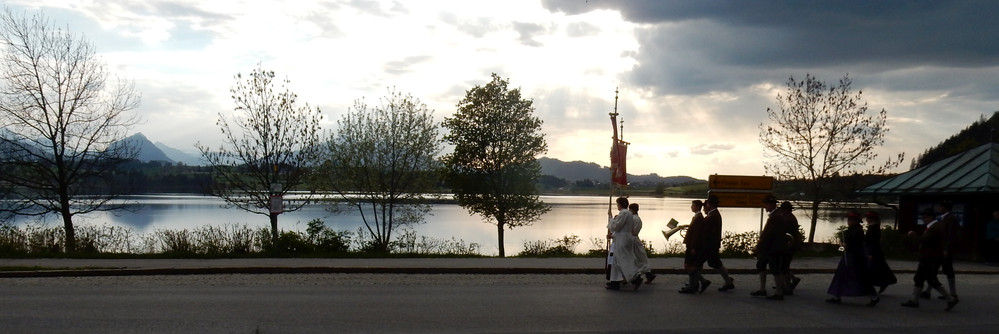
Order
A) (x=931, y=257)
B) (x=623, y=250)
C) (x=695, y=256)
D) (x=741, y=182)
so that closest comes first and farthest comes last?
1. (x=931, y=257)
2. (x=695, y=256)
3. (x=623, y=250)
4. (x=741, y=182)

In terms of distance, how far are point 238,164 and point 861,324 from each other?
22.3m

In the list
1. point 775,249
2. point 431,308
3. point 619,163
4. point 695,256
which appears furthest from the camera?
point 619,163

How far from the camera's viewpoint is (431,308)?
10086 mm

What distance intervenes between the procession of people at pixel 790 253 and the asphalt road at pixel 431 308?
0.29 meters

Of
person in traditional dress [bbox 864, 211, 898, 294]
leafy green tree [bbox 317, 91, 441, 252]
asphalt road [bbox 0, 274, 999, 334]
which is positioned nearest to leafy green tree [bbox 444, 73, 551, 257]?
leafy green tree [bbox 317, 91, 441, 252]

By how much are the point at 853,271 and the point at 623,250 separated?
3.57 meters

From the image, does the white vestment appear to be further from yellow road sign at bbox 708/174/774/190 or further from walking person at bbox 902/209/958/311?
yellow road sign at bbox 708/174/774/190

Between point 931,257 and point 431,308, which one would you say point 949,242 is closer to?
point 931,257

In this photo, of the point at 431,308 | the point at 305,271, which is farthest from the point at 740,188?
the point at 431,308

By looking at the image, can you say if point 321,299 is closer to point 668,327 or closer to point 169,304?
point 169,304

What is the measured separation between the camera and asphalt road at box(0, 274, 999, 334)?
865cm

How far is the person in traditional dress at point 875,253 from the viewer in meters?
11.1

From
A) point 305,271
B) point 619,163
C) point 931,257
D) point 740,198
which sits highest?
point 619,163

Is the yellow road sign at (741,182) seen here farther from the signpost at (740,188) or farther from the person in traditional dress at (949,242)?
the person in traditional dress at (949,242)
